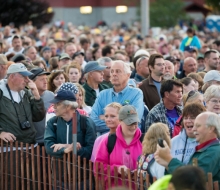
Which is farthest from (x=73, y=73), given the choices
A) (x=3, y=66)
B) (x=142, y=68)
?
(x=3, y=66)

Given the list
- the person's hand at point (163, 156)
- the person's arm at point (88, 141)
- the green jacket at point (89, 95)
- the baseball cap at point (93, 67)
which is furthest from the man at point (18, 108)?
the person's hand at point (163, 156)

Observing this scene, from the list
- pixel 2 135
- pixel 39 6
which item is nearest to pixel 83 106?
pixel 2 135

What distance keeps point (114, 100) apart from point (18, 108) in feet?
4.68

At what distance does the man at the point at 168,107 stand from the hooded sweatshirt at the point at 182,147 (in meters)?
1.72

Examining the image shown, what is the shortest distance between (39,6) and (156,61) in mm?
27409

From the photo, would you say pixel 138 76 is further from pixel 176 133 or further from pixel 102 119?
pixel 176 133

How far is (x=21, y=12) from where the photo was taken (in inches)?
1471

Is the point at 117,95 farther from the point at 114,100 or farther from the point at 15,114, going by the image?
the point at 15,114

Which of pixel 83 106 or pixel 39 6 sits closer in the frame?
pixel 83 106

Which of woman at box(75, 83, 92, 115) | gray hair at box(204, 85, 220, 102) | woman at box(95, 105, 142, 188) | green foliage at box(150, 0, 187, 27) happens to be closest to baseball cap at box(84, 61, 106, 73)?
woman at box(75, 83, 92, 115)

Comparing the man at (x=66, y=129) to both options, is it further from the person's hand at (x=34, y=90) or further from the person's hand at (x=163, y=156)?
the person's hand at (x=163, y=156)

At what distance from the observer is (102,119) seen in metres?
10.6

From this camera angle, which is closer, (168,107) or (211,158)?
(211,158)

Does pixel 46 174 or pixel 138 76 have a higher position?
pixel 138 76
